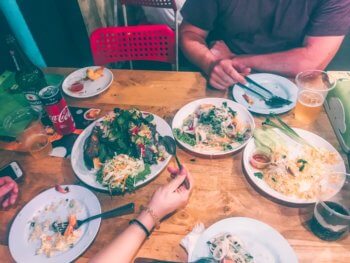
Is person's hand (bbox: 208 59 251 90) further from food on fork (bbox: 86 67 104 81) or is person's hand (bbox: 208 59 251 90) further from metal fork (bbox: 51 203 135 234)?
metal fork (bbox: 51 203 135 234)

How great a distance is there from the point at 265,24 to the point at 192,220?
166cm

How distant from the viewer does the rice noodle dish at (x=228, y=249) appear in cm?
121

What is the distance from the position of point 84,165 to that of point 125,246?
55 centimetres

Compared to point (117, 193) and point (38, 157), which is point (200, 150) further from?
point (38, 157)

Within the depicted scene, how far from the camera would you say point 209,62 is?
221cm

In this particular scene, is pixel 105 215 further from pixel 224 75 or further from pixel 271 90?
pixel 271 90

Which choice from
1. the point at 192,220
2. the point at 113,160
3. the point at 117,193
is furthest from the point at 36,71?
the point at 192,220

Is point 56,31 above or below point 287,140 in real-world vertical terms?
below

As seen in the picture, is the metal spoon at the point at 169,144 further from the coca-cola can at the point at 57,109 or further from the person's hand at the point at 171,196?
the coca-cola can at the point at 57,109

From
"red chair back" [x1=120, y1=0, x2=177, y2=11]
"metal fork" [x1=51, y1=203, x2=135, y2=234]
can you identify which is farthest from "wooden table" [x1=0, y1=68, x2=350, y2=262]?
"red chair back" [x1=120, y1=0, x2=177, y2=11]

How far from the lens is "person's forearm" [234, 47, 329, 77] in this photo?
216 cm

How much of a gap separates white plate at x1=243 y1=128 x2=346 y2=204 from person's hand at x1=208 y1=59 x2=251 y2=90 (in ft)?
1.65

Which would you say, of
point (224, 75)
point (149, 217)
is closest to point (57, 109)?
point (149, 217)

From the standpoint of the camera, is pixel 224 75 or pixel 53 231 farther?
pixel 224 75
